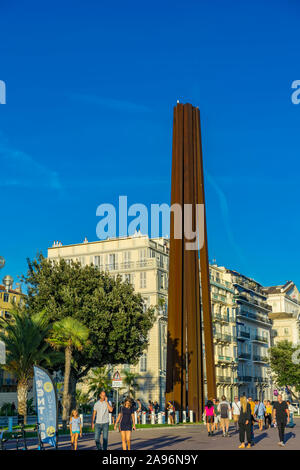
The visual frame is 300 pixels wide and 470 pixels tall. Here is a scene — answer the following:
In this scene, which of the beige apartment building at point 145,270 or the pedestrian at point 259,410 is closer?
the pedestrian at point 259,410

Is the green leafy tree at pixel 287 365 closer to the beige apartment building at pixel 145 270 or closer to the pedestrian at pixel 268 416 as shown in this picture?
the beige apartment building at pixel 145 270

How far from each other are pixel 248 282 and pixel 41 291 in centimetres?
5929

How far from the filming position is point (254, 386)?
282 feet

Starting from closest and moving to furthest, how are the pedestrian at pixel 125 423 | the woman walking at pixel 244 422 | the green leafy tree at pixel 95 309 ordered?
the pedestrian at pixel 125 423, the woman walking at pixel 244 422, the green leafy tree at pixel 95 309

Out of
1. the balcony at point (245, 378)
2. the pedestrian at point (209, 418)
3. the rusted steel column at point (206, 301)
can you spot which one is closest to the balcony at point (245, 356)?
the balcony at point (245, 378)

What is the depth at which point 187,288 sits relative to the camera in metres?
41.2

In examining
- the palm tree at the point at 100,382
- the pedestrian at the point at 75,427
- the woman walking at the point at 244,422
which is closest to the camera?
the pedestrian at the point at 75,427

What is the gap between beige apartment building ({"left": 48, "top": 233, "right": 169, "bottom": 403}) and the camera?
61.6 m

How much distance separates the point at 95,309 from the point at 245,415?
2015cm

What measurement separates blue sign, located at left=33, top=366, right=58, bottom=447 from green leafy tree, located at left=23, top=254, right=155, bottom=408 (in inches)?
787

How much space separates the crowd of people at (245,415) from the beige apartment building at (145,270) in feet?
92.0

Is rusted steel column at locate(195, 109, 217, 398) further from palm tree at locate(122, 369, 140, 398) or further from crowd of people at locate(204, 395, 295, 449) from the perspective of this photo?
palm tree at locate(122, 369, 140, 398)

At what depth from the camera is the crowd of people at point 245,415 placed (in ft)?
63.0
